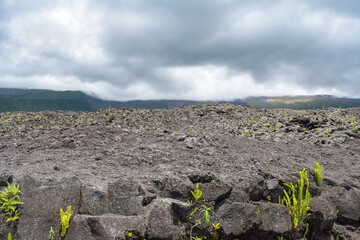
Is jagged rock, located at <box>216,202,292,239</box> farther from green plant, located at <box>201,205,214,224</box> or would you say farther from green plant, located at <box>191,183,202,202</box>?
green plant, located at <box>191,183,202,202</box>

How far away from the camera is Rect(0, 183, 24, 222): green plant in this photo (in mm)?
3508

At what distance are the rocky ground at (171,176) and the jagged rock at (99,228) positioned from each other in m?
0.01

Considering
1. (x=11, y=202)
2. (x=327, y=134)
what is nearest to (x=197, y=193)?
(x=11, y=202)

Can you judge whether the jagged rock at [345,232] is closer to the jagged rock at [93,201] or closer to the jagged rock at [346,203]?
the jagged rock at [346,203]

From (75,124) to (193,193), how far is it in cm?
916

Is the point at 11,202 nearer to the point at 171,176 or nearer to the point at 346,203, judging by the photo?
the point at 171,176

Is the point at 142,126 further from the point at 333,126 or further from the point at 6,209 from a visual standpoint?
the point at 333,126

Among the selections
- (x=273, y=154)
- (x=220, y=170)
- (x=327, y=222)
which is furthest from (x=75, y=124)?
(x=327, y=222)

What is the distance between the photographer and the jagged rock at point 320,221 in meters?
4.66

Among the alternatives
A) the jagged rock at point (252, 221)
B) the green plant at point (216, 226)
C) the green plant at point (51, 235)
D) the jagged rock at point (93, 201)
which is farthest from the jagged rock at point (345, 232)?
the green plant at point (51, 235)

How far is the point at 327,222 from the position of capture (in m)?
4.69

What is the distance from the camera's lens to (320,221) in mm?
4656

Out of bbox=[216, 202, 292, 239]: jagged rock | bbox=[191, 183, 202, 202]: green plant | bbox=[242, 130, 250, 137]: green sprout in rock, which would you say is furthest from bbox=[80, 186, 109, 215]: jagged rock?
bbox=[242, 130, 250, 137]: green sprout in rock

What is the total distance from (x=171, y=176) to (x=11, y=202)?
9.30 feet
